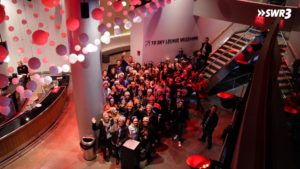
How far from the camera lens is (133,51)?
13.0 meters

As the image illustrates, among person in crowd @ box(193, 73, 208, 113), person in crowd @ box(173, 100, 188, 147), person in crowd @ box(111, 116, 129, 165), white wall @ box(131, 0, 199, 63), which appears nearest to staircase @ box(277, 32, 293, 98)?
person in crowd @ box(193, 73, 208, 113)

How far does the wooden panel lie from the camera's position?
7.48 m

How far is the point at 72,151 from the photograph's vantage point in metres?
8.23

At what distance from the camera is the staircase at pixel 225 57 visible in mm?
12031

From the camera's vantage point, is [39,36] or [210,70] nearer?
[39,36]

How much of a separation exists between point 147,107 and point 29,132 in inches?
147

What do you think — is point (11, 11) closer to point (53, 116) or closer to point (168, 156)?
point (53, 116)

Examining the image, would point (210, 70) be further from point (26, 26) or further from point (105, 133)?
point (26, 26)

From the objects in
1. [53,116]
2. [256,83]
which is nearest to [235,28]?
[53,116]

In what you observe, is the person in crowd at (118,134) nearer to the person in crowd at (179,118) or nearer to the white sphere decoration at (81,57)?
the person in crowd at (179,118)

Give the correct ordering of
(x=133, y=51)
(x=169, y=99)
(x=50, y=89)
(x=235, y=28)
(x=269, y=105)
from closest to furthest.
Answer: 1. (x=269, y=105)
2. (x=169, y=99)
3. (x=50, y=89)
4. (x=133, y=51)
5. (x=235, y=28)

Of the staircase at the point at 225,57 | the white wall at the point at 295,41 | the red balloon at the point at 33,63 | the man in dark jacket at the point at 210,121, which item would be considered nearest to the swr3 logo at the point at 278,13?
the staircase at the point at 225,57

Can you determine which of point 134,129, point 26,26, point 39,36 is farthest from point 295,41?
point 26,26

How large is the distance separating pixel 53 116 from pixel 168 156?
14.3ft
